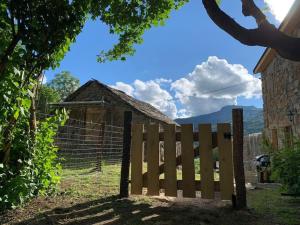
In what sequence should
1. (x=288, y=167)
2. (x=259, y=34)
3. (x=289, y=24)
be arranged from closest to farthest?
(x=259, y=34) → (x=288, y=167) → (x=289, y=24)

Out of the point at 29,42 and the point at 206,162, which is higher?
the point at 29,42

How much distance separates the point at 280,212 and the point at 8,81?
13.5ft

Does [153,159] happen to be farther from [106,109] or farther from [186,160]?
[106,109]

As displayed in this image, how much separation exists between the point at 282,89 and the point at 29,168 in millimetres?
9882

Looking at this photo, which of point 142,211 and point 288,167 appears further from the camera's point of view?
point 288,167

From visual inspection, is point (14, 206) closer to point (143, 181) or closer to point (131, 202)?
point (131, 202)

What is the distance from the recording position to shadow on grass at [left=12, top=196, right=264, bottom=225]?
408 centimetres

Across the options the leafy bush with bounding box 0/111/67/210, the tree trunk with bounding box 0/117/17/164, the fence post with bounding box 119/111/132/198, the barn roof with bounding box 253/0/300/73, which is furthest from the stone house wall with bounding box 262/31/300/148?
the tree trunk with bounding box 0/117/17/164

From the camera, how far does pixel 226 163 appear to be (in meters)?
4.91

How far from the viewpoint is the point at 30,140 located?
16.3 feet

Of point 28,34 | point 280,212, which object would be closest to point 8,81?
point 28,34

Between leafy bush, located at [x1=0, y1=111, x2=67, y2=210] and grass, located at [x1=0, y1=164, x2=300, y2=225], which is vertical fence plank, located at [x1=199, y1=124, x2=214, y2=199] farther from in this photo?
leafy bush, located at [x1=0, y1=111, x2=67, y2=210]

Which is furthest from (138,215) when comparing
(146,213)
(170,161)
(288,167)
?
(288,167)

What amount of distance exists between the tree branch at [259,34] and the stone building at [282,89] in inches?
187
